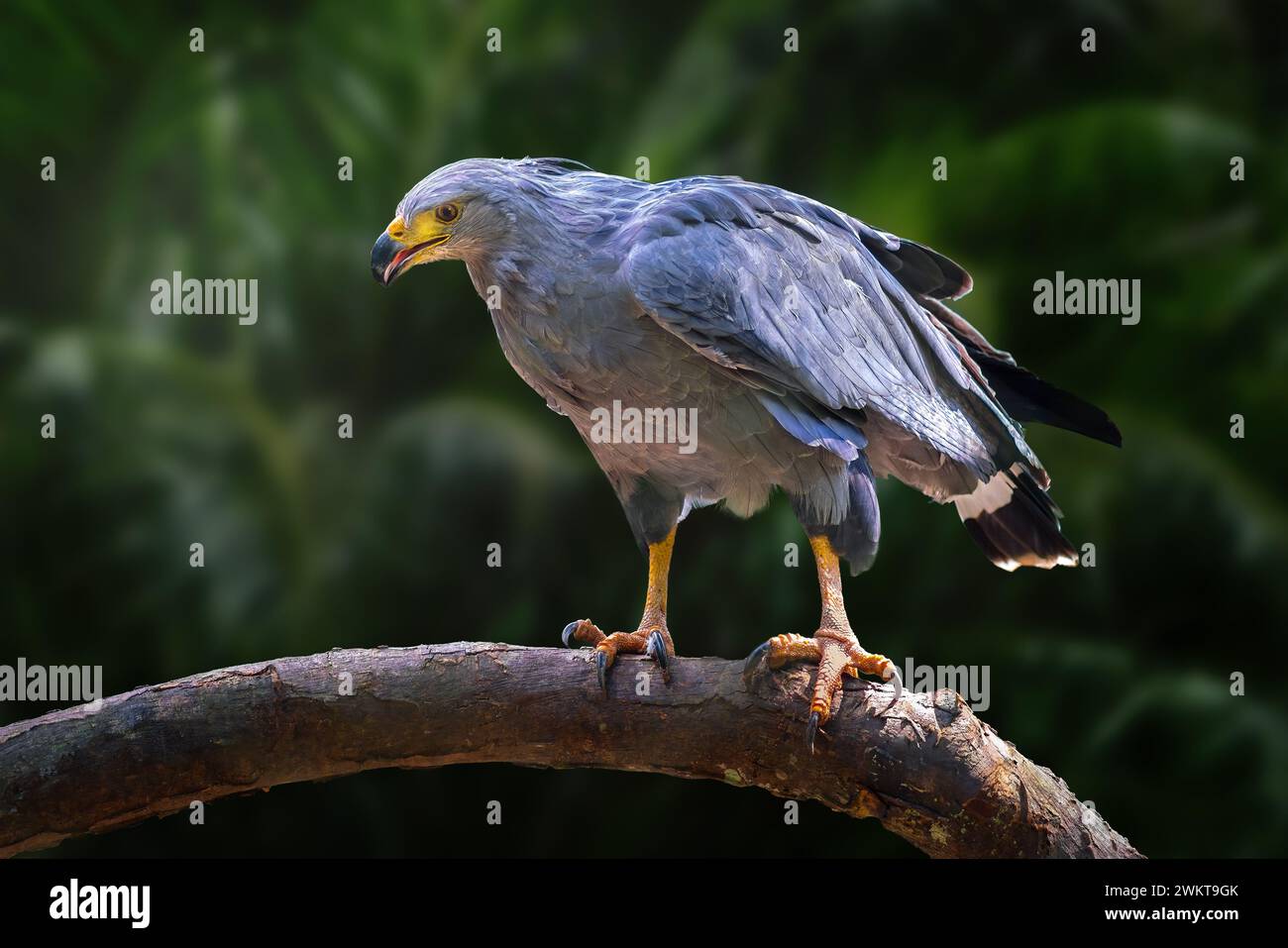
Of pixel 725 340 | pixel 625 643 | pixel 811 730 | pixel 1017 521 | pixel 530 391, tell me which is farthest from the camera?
pixel 530 391

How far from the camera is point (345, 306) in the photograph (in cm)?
473

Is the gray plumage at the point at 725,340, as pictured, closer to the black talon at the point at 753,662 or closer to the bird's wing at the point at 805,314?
the bird's wing at the point at 805,314

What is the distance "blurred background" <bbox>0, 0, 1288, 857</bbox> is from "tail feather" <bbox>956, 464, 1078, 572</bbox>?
3.97ft

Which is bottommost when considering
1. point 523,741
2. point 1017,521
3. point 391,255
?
point 523,741

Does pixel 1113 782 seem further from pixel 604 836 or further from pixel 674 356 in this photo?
pixel 674 356

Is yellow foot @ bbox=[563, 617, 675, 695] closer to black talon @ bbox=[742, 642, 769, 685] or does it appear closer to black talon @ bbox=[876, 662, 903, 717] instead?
black talon @ bbox=[742, 642, 769, 685]

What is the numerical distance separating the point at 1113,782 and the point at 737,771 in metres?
2.35

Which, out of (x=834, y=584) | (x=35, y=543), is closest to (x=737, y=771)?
(x=834, y=584)

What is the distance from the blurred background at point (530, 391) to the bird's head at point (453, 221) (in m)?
2.00

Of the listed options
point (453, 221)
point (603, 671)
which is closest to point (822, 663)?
point (603, 671)

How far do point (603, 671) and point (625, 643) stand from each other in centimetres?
12

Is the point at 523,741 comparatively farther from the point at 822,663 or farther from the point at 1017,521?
the point at 1017,521

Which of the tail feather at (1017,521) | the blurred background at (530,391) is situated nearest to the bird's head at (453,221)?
the tail feather at (1017,521)

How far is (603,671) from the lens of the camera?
267 cm
